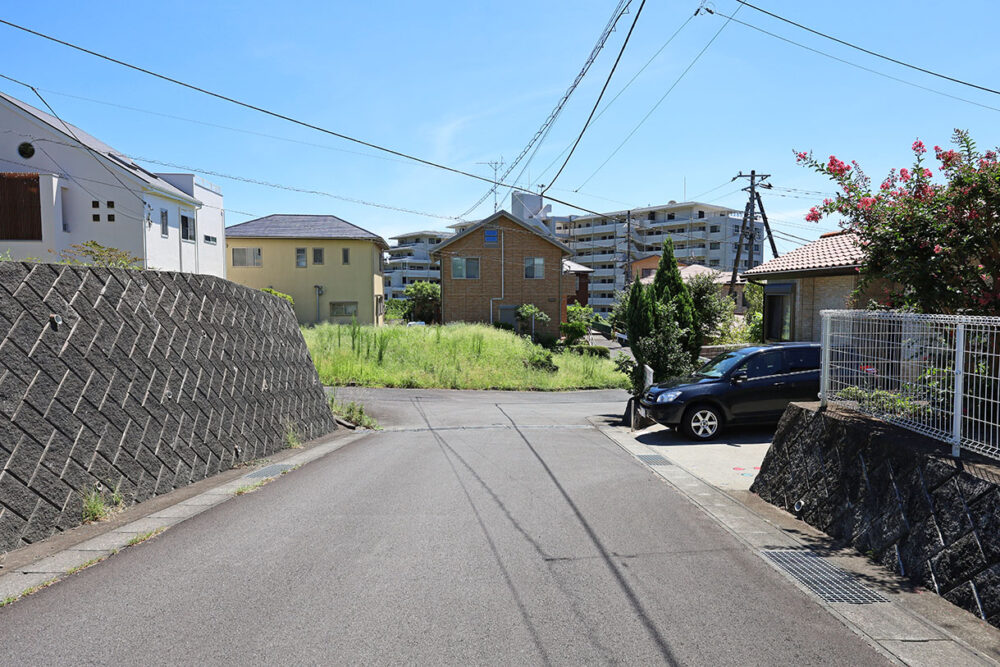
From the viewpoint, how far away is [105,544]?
16.0ft

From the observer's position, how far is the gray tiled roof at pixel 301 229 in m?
36.2

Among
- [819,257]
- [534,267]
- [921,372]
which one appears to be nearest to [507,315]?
[534,267]

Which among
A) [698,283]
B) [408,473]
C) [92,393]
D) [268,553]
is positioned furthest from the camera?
[698,283]

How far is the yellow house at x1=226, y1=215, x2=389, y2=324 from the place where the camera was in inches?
1428

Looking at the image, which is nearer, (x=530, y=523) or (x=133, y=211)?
(x=530, y=523)

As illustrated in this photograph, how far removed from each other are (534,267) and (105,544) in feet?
110

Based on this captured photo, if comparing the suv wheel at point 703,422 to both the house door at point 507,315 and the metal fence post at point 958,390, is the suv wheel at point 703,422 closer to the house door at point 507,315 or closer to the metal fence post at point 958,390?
the metal fence post at point 958,390

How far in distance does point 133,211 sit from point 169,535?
20.3 m

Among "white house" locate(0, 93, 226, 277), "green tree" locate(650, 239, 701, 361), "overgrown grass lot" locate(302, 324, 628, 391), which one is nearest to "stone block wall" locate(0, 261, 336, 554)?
"green tree" locate(650, 239, 701, 361)

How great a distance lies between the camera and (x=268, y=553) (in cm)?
475

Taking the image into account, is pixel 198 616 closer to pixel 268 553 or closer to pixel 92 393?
pixel 268 553

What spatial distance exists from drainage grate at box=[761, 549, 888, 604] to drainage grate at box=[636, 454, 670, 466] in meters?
4.13

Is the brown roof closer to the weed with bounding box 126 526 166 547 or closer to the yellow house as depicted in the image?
the weed with bounding box 126 526 166 547

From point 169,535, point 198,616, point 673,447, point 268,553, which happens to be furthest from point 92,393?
point 673,447
